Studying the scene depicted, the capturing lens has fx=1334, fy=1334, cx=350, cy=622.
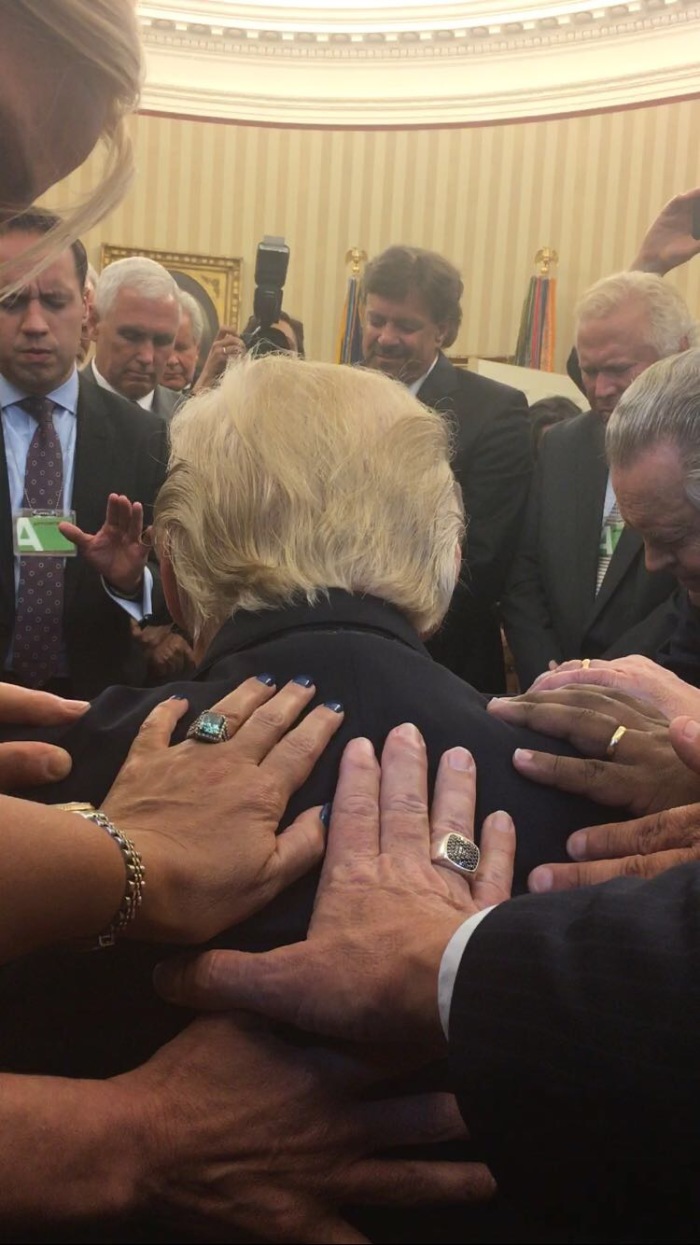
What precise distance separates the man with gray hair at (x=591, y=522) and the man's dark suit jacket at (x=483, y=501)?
0.08m

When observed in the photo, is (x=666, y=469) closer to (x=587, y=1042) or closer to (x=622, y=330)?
(x=622, y=330)

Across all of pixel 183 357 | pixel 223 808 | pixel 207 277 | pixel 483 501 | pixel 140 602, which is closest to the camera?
pixel 223 808

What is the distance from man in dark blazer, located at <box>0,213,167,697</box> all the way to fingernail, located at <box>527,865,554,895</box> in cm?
195

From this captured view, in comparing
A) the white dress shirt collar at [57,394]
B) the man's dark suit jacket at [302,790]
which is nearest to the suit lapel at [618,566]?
the white dress shirt collar at [57,394]

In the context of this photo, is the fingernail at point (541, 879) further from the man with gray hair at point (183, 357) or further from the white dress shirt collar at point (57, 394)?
the man with gray hair at point (183, 357)

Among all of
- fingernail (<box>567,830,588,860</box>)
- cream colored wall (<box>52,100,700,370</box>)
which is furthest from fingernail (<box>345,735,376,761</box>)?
cream colored wall (<box>52,100,700,370</box>)

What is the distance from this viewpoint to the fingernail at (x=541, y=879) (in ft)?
4.75

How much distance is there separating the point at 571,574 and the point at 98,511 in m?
1.29

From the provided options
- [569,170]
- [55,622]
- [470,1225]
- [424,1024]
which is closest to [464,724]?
[424,1024]

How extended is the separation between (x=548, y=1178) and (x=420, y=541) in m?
0.77

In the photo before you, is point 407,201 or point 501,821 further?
point 407,201

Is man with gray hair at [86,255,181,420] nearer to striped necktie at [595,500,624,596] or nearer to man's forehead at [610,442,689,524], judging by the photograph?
striped necktie at [595,500,624,596]

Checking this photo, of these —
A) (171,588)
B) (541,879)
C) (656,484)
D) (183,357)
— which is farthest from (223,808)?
(183,357)

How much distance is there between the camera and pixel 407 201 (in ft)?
29.2
